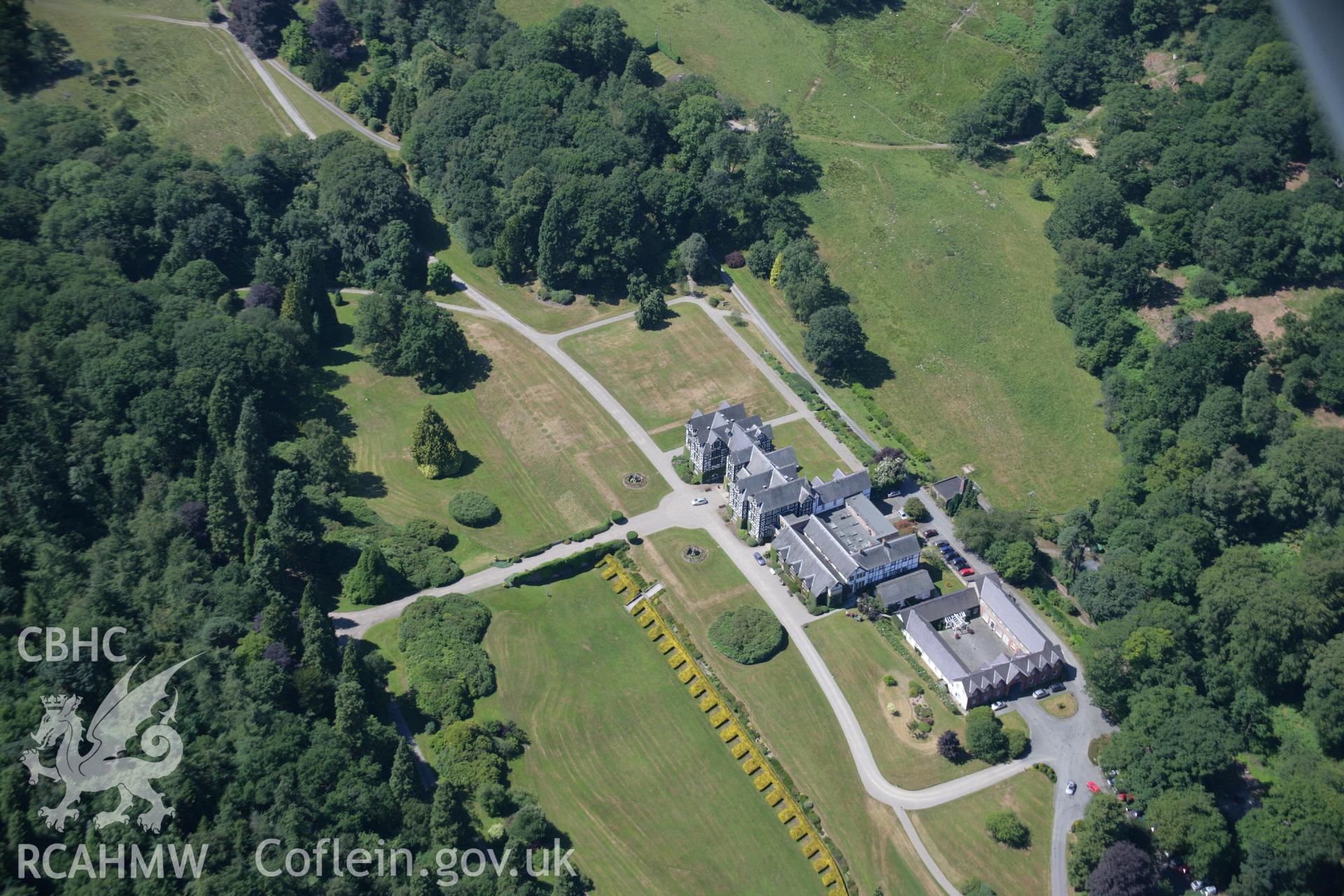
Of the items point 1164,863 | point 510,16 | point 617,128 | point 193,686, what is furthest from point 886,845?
point 510,16

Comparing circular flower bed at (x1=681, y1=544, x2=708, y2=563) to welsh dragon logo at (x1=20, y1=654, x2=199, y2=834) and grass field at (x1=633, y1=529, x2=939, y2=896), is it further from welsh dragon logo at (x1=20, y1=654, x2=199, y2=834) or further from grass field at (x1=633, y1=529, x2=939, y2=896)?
welsh dragon logo at (x1=20, y1=654, x2=199, y2=834)

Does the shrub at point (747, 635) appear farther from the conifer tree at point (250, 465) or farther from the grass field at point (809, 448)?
the conifer tree at point (250, 465)

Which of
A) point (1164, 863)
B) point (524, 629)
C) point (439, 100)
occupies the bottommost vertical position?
point (524, 629)

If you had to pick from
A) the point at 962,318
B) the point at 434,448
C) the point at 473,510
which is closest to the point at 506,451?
the point at 434,448

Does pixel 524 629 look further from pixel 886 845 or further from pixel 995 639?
pixel 995 639

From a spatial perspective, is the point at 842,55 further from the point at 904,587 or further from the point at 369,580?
the point at 369,580

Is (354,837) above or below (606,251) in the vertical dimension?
below

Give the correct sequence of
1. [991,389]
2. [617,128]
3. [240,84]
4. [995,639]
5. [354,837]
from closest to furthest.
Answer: [354,837]
[995,639]
[991,389]
[617,128]
[240,84]
